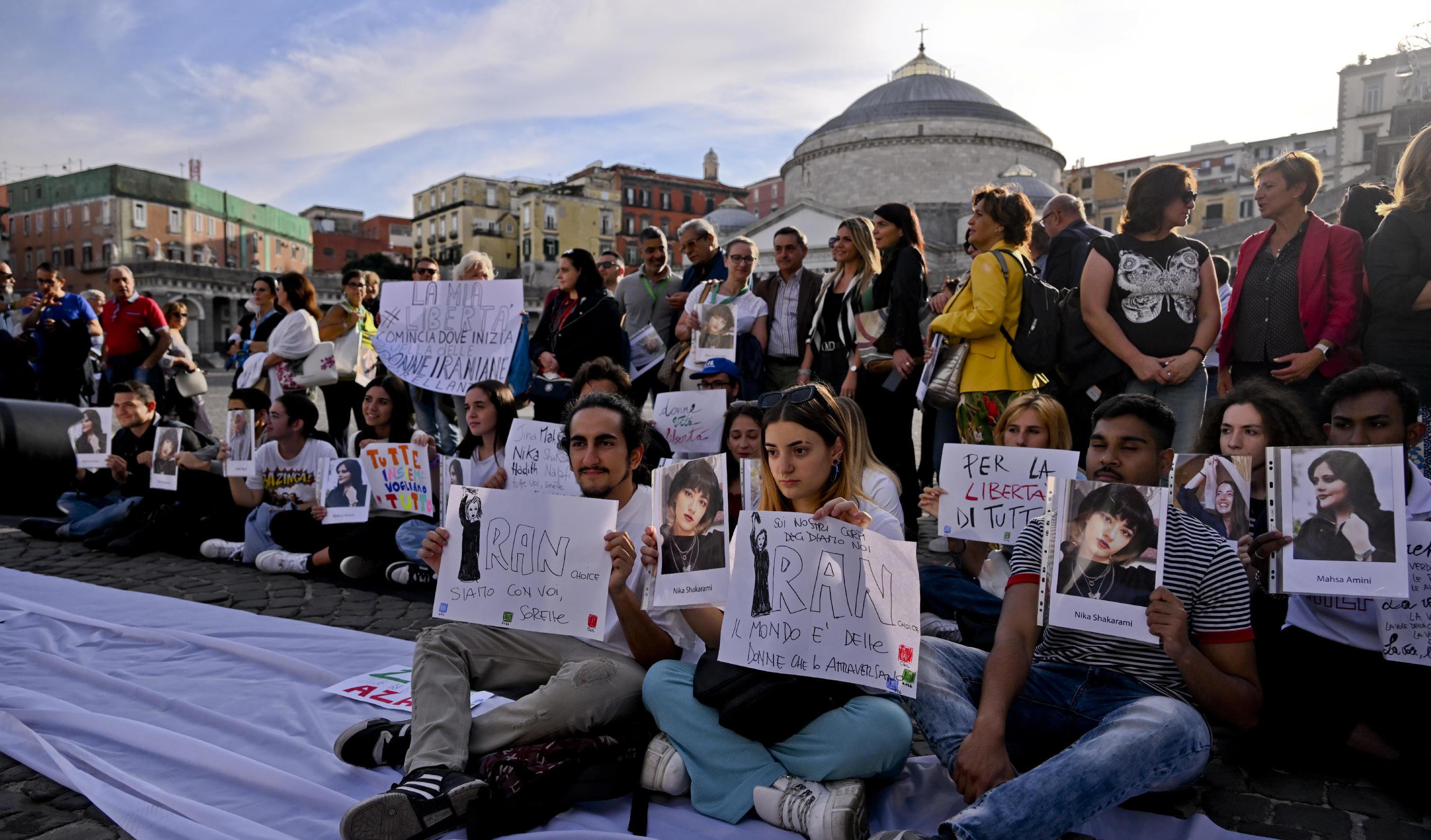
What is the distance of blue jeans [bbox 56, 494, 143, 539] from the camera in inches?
265

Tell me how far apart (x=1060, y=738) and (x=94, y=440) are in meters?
7.20

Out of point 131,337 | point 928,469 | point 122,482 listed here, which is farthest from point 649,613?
point 131,337

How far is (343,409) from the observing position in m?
7.82

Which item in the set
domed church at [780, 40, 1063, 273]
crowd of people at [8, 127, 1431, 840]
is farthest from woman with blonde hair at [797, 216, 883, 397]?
domed church at [780, 40, 1063, 273]

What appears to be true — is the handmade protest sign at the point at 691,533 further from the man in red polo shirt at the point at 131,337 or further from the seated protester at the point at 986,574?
the man in red polo shirt at the point at 131,337

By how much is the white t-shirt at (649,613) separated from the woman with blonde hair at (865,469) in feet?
2.51

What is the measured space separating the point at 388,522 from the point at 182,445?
6.65 ft

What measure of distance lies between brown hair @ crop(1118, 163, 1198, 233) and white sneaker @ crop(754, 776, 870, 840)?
3.32 meters

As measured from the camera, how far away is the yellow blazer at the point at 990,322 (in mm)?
5016

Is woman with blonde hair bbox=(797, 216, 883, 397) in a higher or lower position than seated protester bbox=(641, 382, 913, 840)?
higher

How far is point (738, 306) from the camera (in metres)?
6.21

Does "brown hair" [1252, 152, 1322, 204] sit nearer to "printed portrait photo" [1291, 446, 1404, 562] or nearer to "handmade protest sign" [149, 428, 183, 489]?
"printed portrait photo" [1291, 446, 1404, 562]

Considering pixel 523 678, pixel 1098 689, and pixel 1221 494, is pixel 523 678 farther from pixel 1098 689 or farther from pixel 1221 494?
pixel 1221 494

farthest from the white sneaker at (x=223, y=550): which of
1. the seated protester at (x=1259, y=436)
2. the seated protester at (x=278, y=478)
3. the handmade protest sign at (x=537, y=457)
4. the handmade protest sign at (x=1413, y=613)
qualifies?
the handmade protest sign at (x=1413, y=613)
